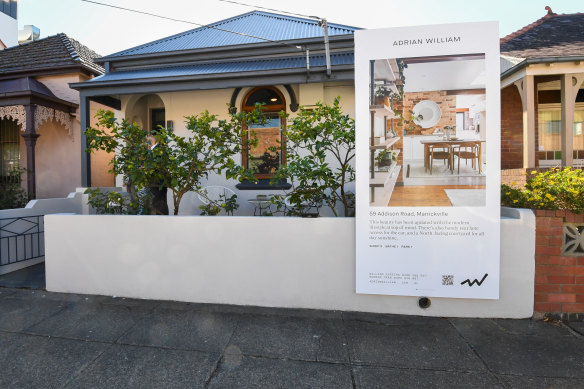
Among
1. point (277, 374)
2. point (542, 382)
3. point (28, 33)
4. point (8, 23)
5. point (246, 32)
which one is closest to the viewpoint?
point (542, 382)

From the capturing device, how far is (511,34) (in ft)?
30.4

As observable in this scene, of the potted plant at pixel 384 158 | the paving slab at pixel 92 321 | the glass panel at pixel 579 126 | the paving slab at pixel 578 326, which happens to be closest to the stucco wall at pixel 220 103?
the paving slab at pixel 92 321

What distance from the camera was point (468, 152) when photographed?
331cm

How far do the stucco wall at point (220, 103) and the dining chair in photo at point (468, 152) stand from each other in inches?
154

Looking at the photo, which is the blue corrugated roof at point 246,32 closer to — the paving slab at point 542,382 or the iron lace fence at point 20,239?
the iron lace fence at point 20,239

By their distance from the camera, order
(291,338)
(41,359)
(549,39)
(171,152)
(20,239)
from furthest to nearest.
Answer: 1. (549,39)
2. (20,239)
3. (171,152)
4. (291,338)
5. (41,359)

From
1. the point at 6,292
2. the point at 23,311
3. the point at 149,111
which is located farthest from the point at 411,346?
the point at 149,111

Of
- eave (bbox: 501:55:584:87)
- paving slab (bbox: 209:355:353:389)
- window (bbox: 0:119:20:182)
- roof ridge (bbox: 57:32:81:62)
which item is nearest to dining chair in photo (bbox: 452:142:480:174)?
paving slab (bbox: 209:355:353:389)

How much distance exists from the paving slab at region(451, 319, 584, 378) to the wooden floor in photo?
4.08 feet

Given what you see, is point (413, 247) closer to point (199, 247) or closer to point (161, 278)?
point (199, 247)

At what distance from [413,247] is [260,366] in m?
1.80

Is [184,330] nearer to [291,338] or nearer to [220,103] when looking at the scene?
[291,338]

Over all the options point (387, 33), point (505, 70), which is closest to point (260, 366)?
point (387, 33)

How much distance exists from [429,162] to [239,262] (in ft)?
7.62
